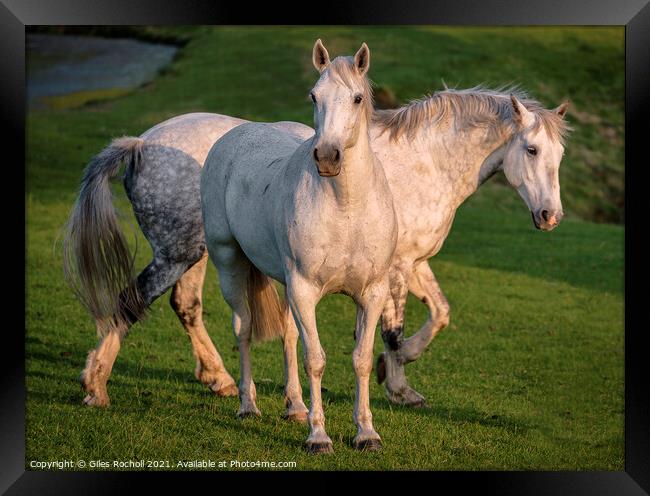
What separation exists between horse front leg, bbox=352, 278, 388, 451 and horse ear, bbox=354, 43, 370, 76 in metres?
1.38

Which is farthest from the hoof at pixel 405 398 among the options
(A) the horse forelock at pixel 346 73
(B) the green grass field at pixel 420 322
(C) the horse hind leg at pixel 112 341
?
(A) the horse forelock at pixel 346 73

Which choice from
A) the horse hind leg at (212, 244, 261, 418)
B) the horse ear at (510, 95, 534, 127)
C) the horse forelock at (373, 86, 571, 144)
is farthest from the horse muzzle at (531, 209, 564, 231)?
the horse hind leg at (212, 244, 261, 418)

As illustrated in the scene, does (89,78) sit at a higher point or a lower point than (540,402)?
higher

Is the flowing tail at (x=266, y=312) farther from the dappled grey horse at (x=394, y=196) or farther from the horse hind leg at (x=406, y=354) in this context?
the horse hind leg at (x=406, y=354)

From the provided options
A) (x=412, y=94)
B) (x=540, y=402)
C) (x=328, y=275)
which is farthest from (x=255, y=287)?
(x=412, y=94)

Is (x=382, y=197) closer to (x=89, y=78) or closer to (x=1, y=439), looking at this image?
(x=1, y=439)

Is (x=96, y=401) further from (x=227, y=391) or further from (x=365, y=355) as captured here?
(x=365, y=355)

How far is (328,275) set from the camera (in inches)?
236

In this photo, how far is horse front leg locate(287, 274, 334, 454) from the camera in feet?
19.8

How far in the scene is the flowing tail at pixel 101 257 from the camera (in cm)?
765

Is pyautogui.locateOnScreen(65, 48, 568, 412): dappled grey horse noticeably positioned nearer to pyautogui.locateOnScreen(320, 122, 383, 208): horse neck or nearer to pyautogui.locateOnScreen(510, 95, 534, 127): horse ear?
pyautogui.locateOnScreen(510, 95, 534, 127): horse ear

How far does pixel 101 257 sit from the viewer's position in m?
7.68

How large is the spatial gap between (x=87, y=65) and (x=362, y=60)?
24552 mm
